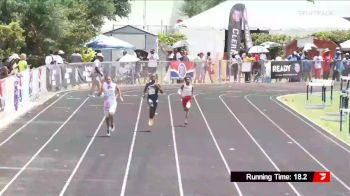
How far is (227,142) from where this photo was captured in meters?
19.4

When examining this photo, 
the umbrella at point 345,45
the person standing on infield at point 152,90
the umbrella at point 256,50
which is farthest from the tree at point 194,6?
the person standing on infield at point 152,90

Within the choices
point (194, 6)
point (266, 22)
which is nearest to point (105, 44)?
point (266, 22)

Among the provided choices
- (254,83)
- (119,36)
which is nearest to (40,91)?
(254,83)

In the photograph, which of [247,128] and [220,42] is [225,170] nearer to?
[247,128]

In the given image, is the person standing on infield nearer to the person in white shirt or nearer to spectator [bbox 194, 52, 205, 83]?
the person in white shirt

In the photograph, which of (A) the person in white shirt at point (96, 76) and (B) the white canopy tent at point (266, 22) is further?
(B) the white canopy tent at point (266, 22)

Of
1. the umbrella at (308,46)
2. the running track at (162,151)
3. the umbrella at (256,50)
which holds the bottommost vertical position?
the running track at (162,151)

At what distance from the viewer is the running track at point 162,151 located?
13.5 meters

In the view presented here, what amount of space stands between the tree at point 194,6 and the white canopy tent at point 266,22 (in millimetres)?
30183

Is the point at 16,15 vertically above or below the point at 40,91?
above

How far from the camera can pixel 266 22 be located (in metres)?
55.7

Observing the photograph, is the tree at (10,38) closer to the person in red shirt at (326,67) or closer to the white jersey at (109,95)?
the white jersey at (109,95)

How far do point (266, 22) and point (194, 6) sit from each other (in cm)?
3433

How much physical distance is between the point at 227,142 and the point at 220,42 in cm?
3547
